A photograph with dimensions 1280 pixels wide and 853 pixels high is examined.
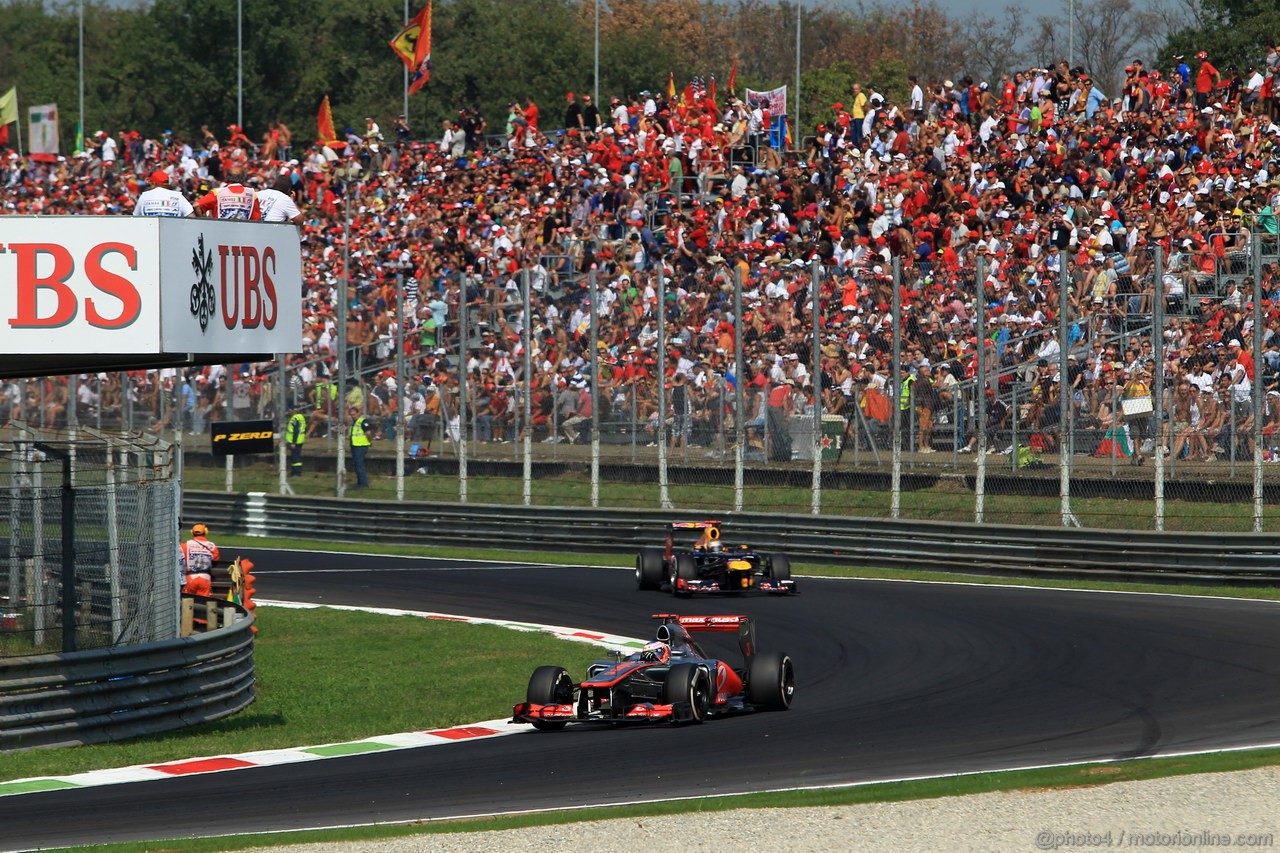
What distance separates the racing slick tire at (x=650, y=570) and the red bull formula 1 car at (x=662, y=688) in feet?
24.7

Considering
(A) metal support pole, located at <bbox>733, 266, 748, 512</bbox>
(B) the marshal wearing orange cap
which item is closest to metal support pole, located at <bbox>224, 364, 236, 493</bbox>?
(A) metal support pole, located at <bbox>733, 266, 748, 512</bbox>

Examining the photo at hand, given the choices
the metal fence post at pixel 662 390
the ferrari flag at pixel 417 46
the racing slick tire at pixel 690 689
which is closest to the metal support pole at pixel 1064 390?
the metal fence post at pixel 662 390

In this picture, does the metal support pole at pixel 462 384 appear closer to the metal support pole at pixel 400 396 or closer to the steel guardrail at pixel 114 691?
the metal support pole at pixel 400 396

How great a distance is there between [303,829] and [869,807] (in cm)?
310

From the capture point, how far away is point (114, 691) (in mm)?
12789

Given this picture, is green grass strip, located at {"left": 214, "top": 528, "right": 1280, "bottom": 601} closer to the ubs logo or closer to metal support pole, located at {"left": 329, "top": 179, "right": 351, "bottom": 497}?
metal support pole, located at {"left": 329, "top": 179, "right": 351, "bottom": 497}

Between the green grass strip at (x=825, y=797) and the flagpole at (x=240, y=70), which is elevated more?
the flagpole at (x=240, y=70)

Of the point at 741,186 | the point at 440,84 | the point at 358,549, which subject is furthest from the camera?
the point at 440,84

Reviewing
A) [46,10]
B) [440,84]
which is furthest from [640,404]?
[46,10]

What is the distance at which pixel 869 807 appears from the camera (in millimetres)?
9852

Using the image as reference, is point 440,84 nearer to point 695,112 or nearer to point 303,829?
point 695,112

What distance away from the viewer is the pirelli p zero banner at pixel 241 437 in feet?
96.6

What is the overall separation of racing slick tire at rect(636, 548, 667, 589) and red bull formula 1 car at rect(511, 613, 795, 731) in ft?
24.7

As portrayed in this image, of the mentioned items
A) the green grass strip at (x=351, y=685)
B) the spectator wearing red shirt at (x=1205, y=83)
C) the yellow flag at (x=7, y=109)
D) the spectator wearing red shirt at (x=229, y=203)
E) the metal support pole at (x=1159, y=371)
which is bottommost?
the green grass strip at (x=351, y=685)
